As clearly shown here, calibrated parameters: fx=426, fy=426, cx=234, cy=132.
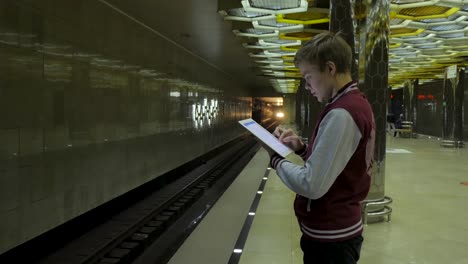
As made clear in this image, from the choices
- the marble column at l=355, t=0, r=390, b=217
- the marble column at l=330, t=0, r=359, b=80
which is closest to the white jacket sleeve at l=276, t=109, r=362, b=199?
the marble column at l=355, t=0, r=390, b=217

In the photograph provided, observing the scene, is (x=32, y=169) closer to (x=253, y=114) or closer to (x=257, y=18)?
(x=257, y=18)

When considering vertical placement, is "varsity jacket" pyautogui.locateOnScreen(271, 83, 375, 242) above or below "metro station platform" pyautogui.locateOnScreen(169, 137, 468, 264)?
above

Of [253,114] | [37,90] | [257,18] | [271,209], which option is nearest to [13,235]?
[37,90]

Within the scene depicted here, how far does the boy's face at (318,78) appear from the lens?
5.57 feet

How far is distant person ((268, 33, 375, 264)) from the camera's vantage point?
156 cm

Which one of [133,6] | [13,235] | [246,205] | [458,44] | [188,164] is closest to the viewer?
[13,235]

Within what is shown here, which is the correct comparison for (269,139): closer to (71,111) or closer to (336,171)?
(336,171)

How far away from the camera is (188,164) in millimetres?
16344

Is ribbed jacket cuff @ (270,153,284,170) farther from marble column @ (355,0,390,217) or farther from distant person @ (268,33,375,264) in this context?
marble column @ (355,0,390,217)

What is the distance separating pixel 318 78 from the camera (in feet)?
5.62

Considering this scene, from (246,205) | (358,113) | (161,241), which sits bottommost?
(161,241)

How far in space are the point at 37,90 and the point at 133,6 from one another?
3697 millimetres

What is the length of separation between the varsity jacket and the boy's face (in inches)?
2.2

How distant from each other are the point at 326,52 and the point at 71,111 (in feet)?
19.4
